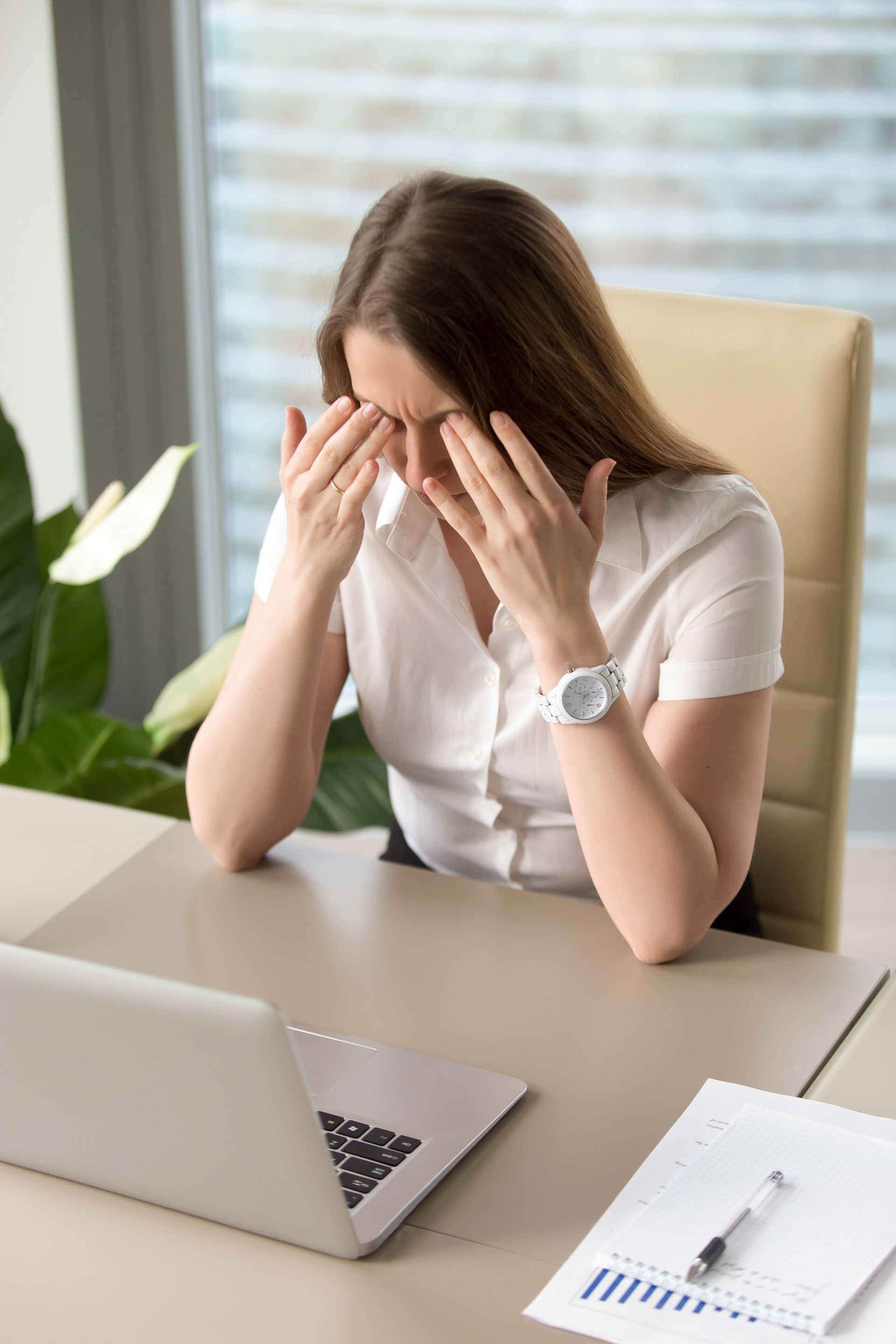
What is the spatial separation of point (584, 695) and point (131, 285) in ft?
5.53

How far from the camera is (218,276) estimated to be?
2.52 meters

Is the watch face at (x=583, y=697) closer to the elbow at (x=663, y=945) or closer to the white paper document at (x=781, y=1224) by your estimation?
the elbow at (x=663, y=945)

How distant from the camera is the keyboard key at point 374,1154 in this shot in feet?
2.68

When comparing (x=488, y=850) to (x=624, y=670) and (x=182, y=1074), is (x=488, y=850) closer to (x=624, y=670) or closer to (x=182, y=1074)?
(x=624, y=670)

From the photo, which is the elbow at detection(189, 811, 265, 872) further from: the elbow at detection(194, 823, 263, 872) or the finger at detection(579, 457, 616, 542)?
the finger at detection(579, 457, 616, 542)

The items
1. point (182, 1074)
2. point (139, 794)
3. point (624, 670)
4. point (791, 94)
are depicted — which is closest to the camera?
point (182, 1074)

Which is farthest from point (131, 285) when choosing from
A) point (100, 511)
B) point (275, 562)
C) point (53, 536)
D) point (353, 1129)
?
point (353, 1129)

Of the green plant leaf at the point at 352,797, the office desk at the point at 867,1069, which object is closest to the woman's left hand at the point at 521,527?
the office desk at the point at 867,1069

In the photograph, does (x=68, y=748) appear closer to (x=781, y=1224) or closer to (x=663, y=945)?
(x=663, y=945)

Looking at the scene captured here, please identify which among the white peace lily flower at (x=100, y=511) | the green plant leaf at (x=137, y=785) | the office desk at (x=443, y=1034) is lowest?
the green plant leaf at (x=137, y=785)

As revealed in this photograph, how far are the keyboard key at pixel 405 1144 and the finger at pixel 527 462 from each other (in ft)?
1.62

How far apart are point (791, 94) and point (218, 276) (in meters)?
1.06

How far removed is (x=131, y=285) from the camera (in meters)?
2.41

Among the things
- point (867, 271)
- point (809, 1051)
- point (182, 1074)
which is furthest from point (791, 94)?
point (182, 1074)
